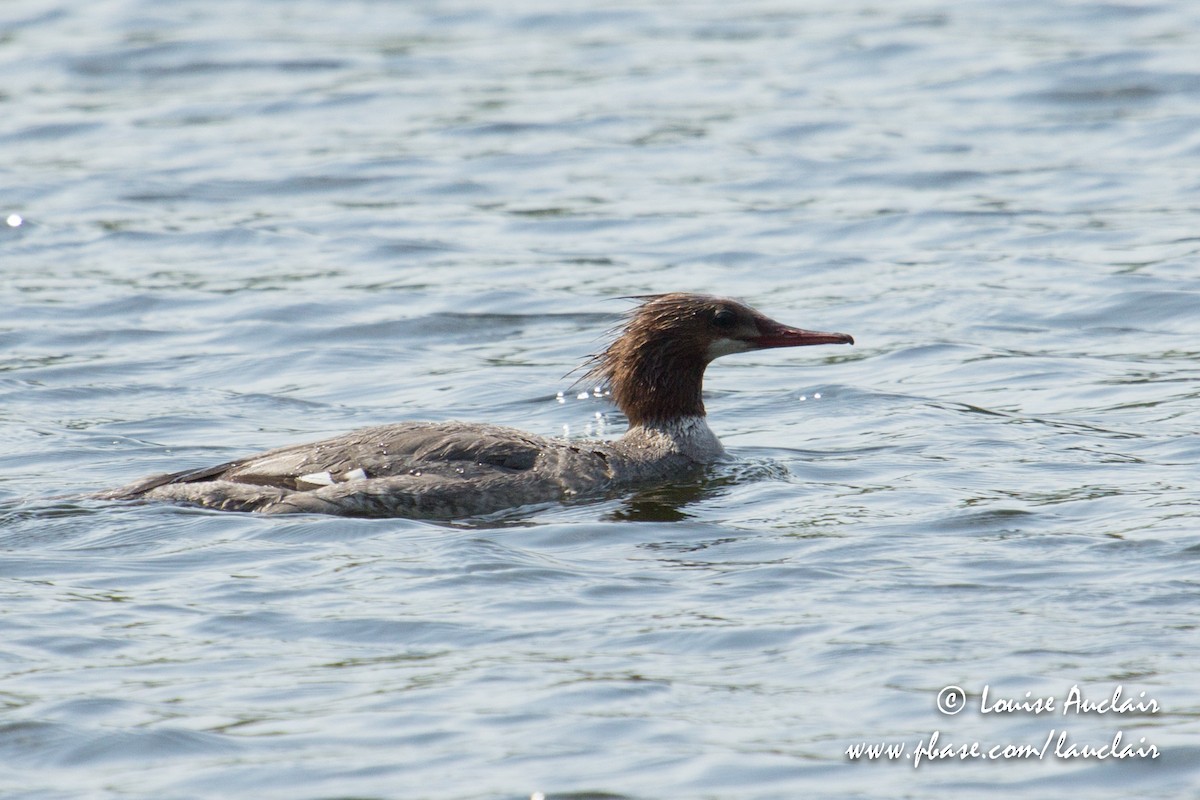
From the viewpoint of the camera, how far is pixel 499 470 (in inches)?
406

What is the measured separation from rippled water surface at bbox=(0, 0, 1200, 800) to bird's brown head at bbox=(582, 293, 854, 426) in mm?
533

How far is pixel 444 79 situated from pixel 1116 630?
614 inches

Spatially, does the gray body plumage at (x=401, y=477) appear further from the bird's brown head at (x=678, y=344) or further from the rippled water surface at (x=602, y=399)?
the bird's brown head at (x=678, y=344)

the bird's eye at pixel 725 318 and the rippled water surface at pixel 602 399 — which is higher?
the bird's eye at pixel 725 318

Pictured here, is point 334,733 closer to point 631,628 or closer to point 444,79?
point 631,628

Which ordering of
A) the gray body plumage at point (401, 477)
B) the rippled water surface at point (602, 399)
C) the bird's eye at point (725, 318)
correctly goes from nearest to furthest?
the rippled water surface at point (602, 399) < the gray body plumage at point (401, 477) < the bird's eye at point (725, 318)

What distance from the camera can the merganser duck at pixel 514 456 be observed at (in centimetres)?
999

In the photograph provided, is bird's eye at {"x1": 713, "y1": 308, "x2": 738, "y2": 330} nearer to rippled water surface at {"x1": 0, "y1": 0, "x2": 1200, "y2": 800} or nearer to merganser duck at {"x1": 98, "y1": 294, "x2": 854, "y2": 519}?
merganser duck at {"x1": 98, "y1": 294, "x2": 854, "y2": 519}

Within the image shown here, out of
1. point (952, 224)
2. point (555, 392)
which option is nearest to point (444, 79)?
point (952, 224)

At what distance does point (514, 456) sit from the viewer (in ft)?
34.1

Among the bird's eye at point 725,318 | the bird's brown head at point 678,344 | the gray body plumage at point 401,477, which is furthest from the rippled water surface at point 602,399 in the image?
the bird's eye at point 725,318

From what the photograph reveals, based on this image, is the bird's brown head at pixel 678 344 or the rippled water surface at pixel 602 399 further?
the bird's brown head at pixel 678 344

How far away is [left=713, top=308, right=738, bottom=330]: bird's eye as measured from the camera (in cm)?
1115

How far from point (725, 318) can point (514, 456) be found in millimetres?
1578
